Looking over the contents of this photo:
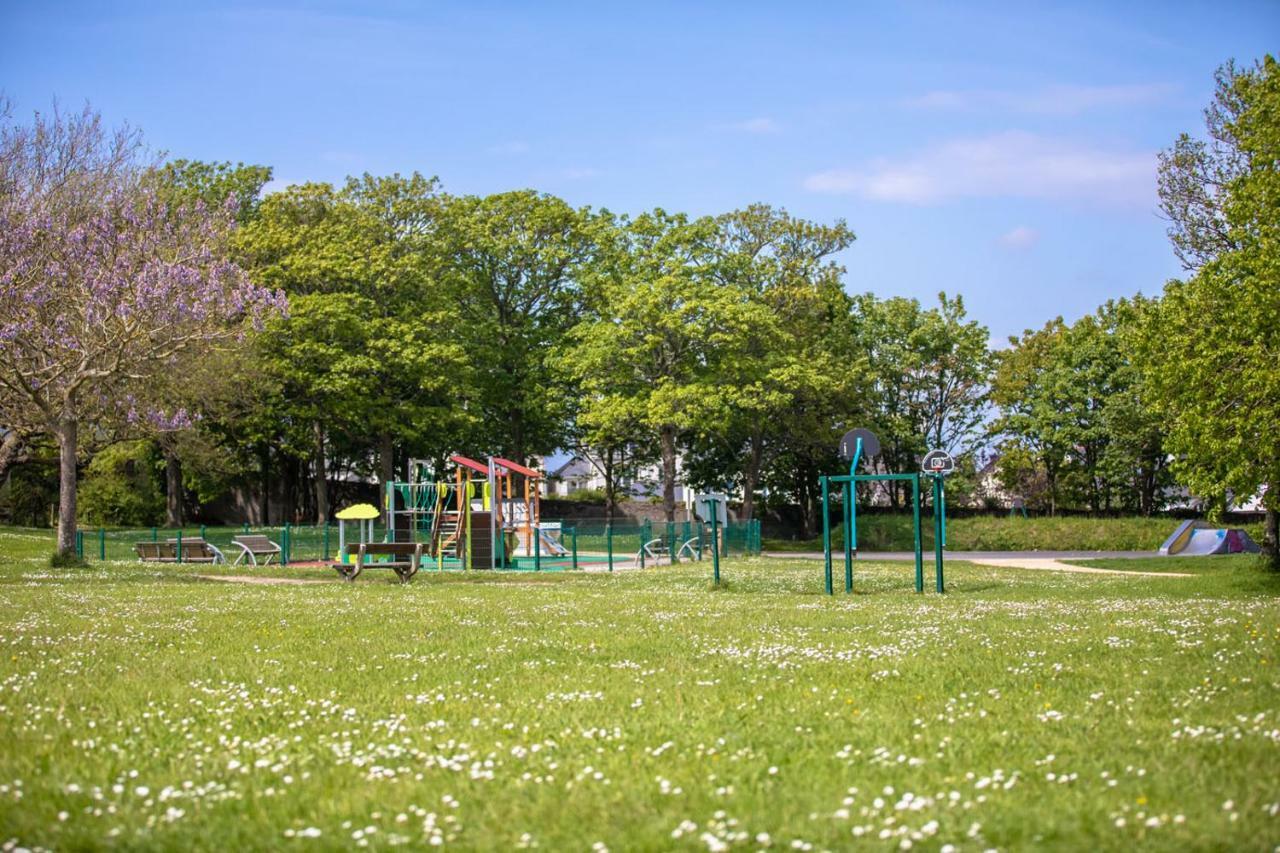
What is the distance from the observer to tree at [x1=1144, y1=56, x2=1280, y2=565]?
2175 centimetres

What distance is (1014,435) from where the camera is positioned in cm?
6122

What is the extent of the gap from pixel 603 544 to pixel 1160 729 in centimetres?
3222

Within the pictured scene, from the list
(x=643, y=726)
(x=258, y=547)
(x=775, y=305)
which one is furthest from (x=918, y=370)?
(x=643, y=726)

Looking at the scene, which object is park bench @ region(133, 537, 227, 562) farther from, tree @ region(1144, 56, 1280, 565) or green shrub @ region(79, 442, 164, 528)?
tree @ region(1144, 56, 1280, 565)

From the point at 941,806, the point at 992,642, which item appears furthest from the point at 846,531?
the point at 941,806

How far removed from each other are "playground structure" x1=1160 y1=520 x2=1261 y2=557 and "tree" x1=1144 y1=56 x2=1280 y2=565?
53.2 ft

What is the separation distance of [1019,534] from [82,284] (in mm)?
39279

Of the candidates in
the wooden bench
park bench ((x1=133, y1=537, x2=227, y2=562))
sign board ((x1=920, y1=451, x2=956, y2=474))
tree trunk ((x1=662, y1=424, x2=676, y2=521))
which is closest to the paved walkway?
tree trunk ((x1=662, y1=424, x2=676, y2=521))

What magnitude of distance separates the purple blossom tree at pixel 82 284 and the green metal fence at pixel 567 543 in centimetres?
908

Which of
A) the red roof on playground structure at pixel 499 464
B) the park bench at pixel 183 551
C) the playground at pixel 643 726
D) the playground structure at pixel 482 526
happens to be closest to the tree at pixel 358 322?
the playground structure at pixel 482 526

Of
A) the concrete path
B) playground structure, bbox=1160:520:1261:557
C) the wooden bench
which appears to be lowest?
the concrete path

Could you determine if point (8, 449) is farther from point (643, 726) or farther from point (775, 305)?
point (643, 726)

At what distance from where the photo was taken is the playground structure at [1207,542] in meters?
42.4

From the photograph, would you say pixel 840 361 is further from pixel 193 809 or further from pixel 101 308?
pixel 193 809
